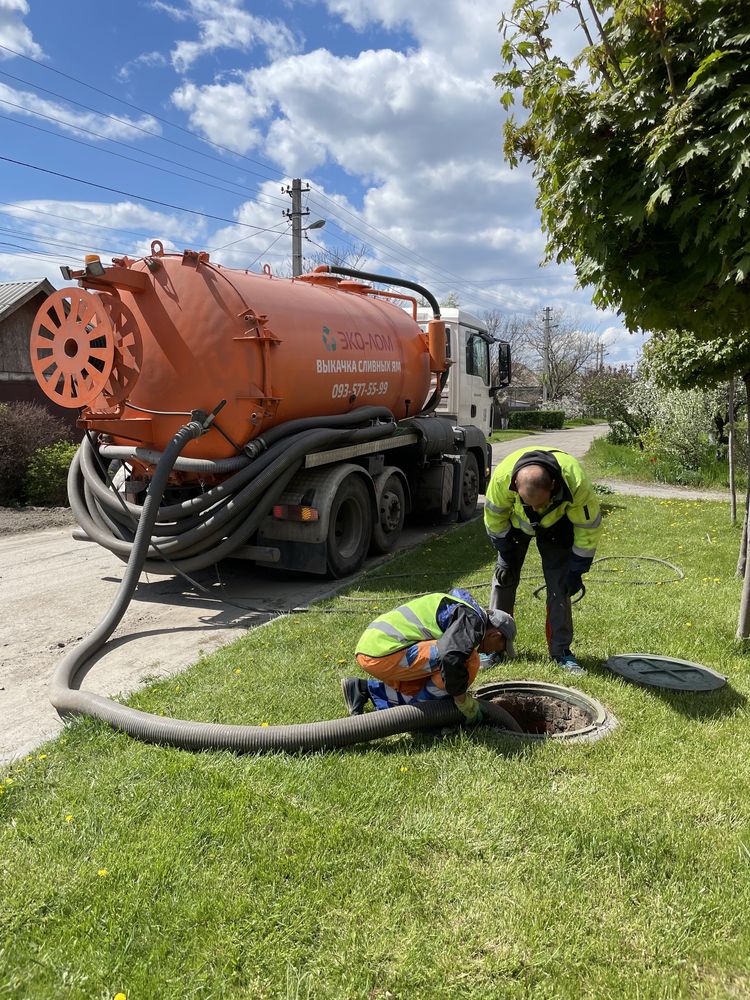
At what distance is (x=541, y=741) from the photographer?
3514 millimetres

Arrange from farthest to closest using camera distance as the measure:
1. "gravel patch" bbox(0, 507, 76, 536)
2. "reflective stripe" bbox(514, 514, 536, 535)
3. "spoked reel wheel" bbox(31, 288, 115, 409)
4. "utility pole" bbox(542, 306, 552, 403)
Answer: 1. "utility pole" bbox(542, 306, 552, 403)
2. "gravel patch" bbox(0, 507, 76, 536)
3. "spoked reel wheel" bbox(31, 288, 115, 409)
4. "reflective stripe" bbox(514, 514, 536, 535)

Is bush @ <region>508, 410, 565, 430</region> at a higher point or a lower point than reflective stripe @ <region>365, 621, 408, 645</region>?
higher

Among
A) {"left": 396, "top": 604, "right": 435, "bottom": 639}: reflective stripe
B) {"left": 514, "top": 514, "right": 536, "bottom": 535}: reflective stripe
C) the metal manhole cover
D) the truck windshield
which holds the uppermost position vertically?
the truck windshield

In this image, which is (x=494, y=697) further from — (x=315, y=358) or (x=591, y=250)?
(x=315, y=358)

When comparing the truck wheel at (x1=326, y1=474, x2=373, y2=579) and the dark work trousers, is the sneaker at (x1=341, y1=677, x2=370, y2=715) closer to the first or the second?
the dark work trousers

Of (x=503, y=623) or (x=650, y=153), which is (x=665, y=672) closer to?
(x=503, y=623)

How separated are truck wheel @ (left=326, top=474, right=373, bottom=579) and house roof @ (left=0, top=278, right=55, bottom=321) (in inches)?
517

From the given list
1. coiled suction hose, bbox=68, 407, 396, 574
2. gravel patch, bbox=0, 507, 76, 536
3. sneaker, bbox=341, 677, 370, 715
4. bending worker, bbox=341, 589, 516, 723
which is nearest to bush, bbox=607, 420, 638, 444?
gravel patch, bbox=0, 507, 76, 536

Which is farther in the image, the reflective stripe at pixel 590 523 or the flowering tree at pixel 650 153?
the reflective stripe at pixel 590 523

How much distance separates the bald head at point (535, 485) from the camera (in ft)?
12.5

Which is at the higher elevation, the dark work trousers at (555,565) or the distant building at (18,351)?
the distant building at (18,351)

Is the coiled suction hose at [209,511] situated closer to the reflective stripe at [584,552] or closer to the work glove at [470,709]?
the reflective stripe at [584,552]

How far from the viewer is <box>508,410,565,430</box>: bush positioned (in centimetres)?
4297

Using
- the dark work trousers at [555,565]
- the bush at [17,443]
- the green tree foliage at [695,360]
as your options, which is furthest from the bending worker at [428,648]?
the bush at [17,443]
